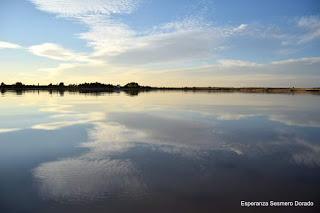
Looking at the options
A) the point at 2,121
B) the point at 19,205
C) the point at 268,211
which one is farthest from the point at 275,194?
the point at 2,121

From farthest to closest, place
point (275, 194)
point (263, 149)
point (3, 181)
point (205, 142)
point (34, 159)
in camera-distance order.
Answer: point (205, 142) < point (263, 149) < point (34, 159) < point (3, 181) < point (275, 194)

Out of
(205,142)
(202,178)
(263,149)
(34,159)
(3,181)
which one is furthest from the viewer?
(205,142)

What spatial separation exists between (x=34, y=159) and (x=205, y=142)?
22.8ft

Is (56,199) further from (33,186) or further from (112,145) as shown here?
(112,145)

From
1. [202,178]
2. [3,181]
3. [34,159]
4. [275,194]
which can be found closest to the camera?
[275,194]

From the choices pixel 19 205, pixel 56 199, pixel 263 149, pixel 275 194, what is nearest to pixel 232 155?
pixel 263 149

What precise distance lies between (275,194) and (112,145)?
6.96 metres

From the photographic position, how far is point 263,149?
11609 mm

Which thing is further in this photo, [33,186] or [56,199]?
[33,186]

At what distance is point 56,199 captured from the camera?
655 centimetres

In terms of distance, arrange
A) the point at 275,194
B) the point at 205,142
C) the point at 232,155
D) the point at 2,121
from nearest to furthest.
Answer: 1. the point at 275,194
2. the point at 232,155
3. the point at 205,142
4. the point at 2,121

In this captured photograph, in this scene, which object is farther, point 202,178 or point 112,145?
point 112,145

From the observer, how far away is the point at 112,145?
12148 mm

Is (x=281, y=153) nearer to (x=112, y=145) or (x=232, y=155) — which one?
(x=232, y=155)
